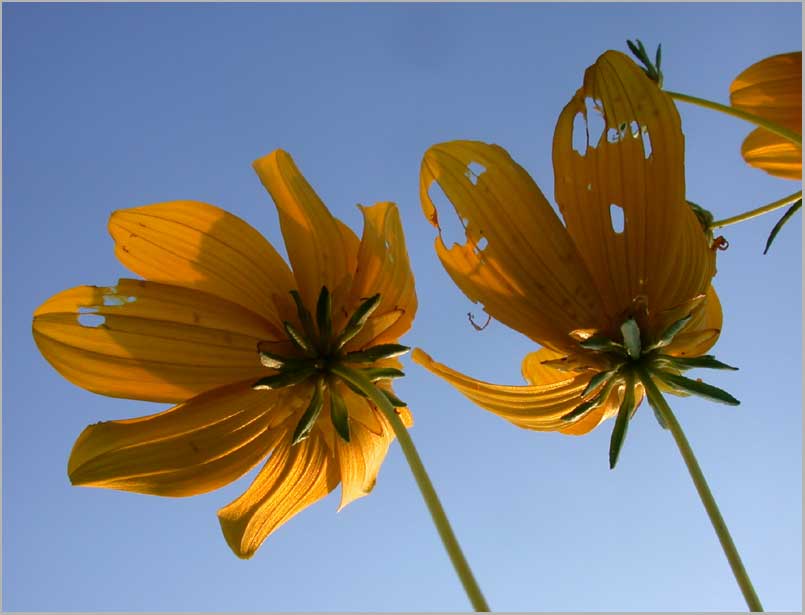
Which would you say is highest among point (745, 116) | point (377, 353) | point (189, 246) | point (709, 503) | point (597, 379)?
point (745, 116)

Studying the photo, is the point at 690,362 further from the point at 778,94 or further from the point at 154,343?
the point at 154,343

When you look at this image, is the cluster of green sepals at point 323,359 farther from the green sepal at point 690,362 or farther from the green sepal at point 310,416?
the green sepal at point 690,362

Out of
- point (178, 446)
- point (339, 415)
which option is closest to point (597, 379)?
point (339, 415)

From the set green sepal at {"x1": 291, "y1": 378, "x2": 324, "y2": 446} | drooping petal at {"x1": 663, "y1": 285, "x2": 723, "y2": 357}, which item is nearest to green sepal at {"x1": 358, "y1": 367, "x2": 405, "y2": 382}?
green sepal at {"x1": 291, "y1": 378, "x2": 324, "y2": 446}

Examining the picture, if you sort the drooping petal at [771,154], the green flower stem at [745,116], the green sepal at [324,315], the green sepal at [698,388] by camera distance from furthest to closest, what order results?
1. the drooping petal at [771,154]
2. the green flower stem at [745,116]
3. the green sepal at [324,315]
4. the green sepal at [698,388]

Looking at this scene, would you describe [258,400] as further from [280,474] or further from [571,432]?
[571,432]

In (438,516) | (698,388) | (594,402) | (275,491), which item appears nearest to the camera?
(438,516)

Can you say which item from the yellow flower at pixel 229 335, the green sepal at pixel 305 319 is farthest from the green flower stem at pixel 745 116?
the green sepal at pixel 305 319

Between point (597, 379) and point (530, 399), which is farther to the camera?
point (530, 399)
